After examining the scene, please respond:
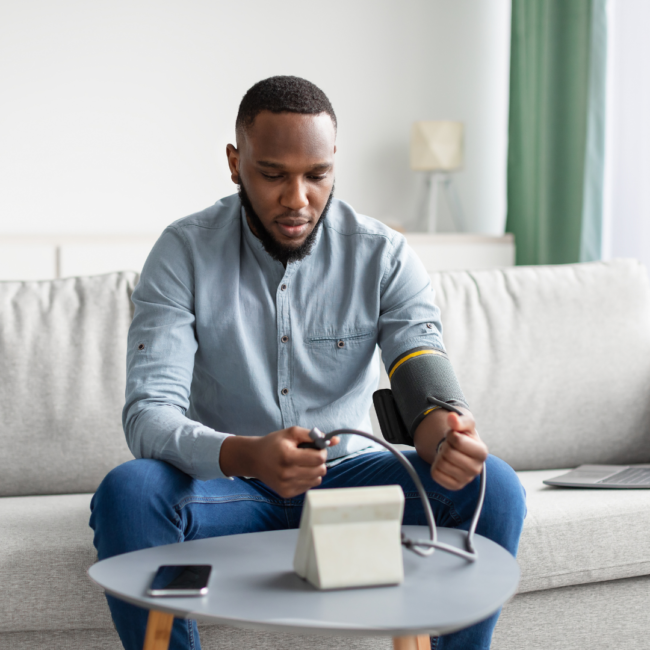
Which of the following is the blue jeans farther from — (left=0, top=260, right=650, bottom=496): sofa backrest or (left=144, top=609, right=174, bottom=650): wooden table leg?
(left=0, top=260, right=650, bottom=496): sofa backrest

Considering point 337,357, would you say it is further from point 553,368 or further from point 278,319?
point 553,368

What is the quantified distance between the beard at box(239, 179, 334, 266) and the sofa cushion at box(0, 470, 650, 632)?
556 millimetres

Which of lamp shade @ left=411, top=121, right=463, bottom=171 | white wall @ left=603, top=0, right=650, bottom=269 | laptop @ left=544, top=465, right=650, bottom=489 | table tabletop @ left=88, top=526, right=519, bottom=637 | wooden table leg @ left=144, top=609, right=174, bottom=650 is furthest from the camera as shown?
lamp shade @ left=411, top=121, right=463, bottom=171

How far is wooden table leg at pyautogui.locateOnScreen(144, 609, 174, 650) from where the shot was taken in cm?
87

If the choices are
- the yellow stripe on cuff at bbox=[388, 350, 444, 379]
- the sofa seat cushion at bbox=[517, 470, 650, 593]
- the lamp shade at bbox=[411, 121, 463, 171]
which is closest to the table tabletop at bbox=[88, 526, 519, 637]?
the yellow stripe on cuff at bbox=[388, 350, 444, 379]

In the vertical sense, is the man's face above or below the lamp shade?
below

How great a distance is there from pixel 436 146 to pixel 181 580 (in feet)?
8.86

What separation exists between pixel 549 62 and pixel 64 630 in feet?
8.46

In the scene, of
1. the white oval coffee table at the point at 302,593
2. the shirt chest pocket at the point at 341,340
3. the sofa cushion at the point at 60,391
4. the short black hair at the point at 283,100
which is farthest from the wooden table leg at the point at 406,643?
the sofa cushion at the point at 60,391

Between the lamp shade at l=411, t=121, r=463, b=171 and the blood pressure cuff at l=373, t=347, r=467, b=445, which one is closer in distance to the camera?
the blood pressure cuff at l=373, t=347, r=467, b=445

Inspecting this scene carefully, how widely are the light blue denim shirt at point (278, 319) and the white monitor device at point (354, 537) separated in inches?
19.3

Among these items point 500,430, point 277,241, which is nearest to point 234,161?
Answer: point 277,241

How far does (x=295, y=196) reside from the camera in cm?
116

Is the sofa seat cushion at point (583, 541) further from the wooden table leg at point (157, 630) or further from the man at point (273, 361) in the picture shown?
the wooden table leg at point (157, 630)
